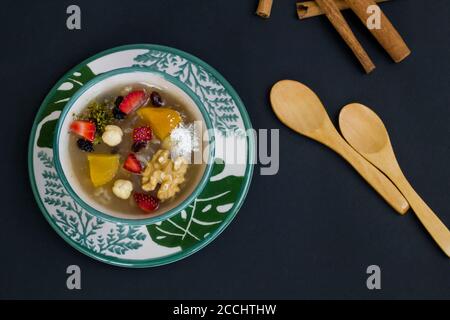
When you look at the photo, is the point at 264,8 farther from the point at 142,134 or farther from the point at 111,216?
the point at 111,216

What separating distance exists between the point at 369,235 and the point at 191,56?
0.67 metres

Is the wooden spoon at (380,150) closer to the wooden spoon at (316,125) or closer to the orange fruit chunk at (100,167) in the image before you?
the wooden spoon at (316,125)

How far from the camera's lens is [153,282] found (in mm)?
1574

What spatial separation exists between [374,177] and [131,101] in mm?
660

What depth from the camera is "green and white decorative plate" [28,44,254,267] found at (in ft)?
4.98

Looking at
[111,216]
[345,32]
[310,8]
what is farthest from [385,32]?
[111,216]

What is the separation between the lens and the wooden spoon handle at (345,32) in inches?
63.1

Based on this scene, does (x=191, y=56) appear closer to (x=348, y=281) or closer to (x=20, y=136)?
(x=20, y=136)

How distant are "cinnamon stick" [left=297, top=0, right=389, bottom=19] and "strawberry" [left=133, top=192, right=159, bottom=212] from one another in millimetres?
642

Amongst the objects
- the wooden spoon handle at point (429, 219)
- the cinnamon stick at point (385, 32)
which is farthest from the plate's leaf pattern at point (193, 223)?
the cinnamon stick at point (385, 32)

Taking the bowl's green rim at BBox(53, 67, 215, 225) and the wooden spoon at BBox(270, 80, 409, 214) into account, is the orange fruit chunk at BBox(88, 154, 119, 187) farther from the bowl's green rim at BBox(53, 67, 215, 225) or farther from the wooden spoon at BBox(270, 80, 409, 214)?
the wooden spoon at BBox(270, 80, 409, 214)

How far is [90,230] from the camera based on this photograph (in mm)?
1522

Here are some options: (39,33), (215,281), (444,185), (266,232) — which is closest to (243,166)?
(266,232)

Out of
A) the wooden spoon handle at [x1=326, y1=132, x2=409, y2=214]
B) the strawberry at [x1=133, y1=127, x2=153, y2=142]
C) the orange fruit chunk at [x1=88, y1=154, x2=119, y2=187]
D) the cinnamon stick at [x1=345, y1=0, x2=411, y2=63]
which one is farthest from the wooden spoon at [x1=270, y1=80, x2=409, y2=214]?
the orange fruit chunk at [x1=88, y1=154, x2=119, y2=187]
